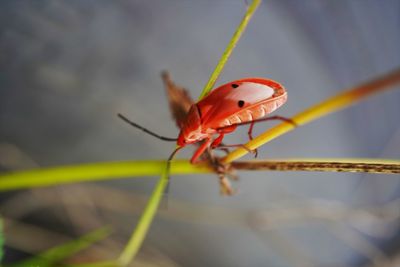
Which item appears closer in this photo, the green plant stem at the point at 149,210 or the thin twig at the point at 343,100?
the thin twig at the point at 343,100

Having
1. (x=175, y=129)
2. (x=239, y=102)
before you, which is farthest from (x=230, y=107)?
(x=175, y=129)

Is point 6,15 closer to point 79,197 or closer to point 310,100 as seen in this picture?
point 79,197

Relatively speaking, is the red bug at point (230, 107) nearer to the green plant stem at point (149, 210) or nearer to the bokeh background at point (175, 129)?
the green plant stem at point (149, 210)

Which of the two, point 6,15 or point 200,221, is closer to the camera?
point 6,15

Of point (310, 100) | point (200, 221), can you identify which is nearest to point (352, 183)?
point (310, 100)

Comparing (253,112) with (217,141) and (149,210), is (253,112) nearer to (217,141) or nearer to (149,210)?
(217,141)

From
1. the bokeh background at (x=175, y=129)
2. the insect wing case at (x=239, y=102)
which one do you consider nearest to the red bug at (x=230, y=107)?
the insect wing case at (x=239, y=102)

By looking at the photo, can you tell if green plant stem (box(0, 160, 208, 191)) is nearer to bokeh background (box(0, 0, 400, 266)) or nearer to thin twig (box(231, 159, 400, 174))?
thin twig (box(231, 159, 400, 174))
